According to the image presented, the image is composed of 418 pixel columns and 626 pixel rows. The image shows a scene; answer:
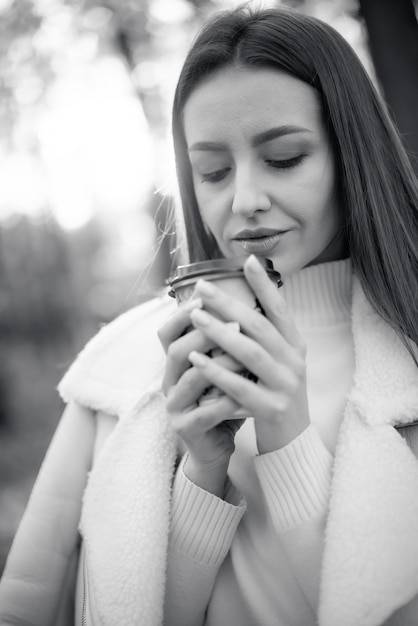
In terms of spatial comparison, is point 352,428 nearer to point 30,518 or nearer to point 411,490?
point 411,490

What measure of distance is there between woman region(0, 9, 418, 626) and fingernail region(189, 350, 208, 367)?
0.02m

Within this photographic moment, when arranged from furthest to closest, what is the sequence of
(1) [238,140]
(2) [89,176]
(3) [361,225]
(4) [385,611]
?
1. (2) [89,176]
2. (3) [361,225]
3. (1) [238,140]
4. (4) [385,611]

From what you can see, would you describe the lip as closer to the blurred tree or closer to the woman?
the woman

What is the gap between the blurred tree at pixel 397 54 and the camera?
6.86 feet

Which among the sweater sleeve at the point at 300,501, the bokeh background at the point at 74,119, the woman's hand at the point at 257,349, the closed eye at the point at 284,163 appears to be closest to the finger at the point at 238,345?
the woman's hand at the point at 257,349

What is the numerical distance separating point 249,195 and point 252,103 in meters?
0.22

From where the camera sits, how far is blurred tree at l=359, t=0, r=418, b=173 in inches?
82.4

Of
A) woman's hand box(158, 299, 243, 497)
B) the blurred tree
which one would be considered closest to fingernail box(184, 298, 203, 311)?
woman's hand box(158, 299, 243, 497)

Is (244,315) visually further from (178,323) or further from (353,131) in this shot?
(353,131)

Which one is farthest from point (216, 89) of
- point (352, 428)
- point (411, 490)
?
point (411, 490)

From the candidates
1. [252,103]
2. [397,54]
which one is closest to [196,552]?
[252,103]

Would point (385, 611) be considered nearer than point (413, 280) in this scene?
Yes

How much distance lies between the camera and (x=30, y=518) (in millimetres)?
1415

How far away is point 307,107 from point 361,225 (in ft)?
1.07
